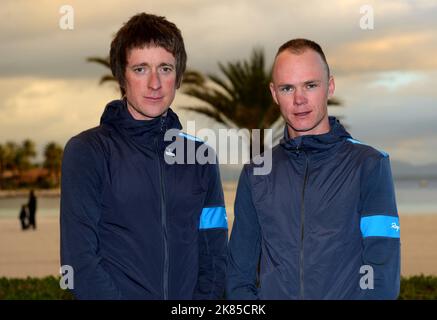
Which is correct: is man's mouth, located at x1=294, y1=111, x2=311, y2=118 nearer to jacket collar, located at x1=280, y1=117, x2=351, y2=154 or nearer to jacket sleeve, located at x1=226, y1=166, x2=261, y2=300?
jacket collar, located at x1=280, y1=117, x2=351, y2=154

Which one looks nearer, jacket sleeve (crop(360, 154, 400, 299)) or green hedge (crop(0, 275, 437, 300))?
jacket sleeve (crop(360, 154, 400, 299))

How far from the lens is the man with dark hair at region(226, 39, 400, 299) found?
3432 mm

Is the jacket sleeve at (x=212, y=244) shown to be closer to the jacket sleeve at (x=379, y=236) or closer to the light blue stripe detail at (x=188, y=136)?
the light blue stripe detail at (x=188, y=136)

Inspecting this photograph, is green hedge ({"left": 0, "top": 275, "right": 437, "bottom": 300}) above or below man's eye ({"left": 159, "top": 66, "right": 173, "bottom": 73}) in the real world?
below

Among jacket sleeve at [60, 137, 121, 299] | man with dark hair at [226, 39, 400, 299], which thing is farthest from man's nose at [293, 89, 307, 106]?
jacket sleeve at [60, 137, 121, 299]

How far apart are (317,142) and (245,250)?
633 mm

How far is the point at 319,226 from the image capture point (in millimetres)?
3533

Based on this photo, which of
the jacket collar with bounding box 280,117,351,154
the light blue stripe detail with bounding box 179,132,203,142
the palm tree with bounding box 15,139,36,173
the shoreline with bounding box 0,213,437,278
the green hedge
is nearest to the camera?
the jacket collar with bounding box 280,117,351,154

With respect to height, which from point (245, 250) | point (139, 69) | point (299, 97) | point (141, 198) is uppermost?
point (139, 69)

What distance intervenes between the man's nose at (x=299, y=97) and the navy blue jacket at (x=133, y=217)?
1.98 feet

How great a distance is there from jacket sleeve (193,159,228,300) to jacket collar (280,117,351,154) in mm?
457

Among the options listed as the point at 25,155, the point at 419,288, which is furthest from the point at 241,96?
the point at 25,155

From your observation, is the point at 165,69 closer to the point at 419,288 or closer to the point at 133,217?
the point at 133,217
